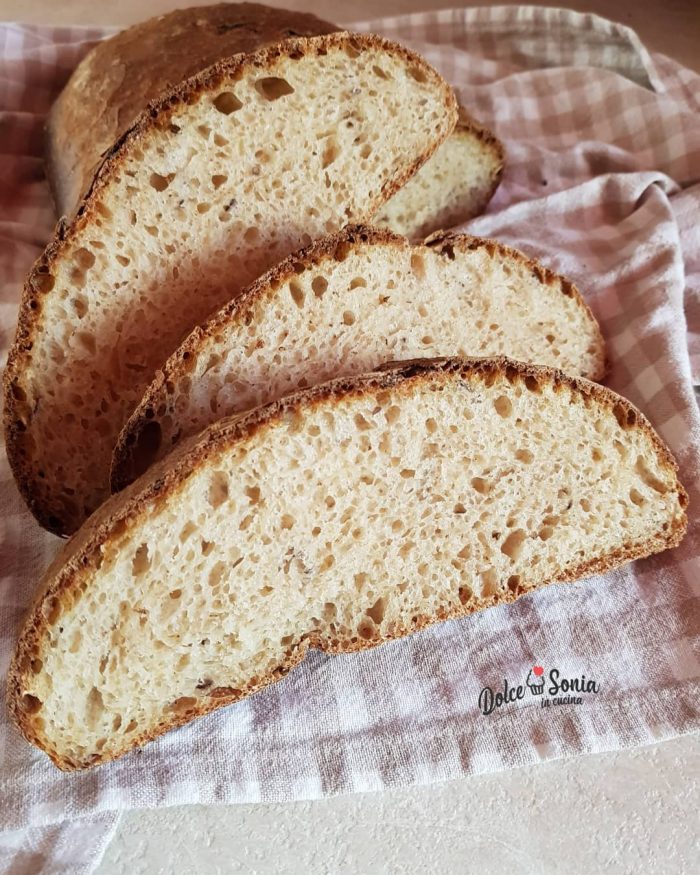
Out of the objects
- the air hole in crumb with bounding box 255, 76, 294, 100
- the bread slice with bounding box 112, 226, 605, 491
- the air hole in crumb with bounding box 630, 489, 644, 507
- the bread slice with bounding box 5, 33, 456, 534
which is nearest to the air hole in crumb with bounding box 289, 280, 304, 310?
the bread slice with bounding box 112, 226, 605, 491

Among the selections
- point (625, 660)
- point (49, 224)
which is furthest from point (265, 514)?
point (49, 224)

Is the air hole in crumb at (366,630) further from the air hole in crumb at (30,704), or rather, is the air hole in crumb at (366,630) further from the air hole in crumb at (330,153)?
the air hole in crumb at (330,153)

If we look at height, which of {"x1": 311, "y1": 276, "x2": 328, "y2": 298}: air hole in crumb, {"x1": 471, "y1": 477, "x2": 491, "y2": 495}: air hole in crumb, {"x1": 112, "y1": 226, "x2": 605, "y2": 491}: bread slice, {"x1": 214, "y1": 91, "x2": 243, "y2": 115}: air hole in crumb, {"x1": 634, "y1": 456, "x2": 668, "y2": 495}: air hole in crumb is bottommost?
{"x1": 634, "y1": 456, "x2": 668, "y2": 495}: air hole in crumb

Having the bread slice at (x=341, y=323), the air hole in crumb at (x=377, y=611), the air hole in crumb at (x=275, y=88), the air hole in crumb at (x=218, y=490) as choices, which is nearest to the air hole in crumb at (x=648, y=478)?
the bread slice at (x=341, y=323)

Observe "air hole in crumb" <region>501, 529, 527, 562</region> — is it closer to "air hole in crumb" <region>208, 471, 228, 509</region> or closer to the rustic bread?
"air hole in crumb" <region>208, 471, 228, 509</region>

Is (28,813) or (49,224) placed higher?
(49,224)

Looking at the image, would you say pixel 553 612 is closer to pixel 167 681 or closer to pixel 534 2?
pixel 167 681

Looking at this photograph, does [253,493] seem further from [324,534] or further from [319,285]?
[319,285]
